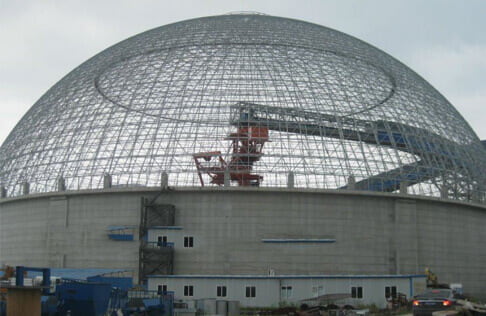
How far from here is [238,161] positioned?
45.7 m

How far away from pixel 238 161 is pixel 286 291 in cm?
994

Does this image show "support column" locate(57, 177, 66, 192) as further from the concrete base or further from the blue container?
the blue container

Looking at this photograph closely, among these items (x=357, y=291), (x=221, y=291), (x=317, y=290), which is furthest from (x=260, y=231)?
(x=357, y=291)

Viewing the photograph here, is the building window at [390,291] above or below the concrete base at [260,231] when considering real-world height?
below

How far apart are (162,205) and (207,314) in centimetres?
1155

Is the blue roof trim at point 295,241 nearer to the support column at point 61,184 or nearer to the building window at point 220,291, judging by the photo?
the building window at point 220,291

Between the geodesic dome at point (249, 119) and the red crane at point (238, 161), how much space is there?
379 mm

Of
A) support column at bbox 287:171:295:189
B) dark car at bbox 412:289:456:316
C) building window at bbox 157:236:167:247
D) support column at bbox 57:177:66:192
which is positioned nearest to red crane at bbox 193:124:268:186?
support column at bbox 287:171:295:189

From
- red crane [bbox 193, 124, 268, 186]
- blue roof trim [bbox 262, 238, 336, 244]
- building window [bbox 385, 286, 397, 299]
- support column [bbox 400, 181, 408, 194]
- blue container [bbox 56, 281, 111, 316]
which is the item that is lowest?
building window [bbox 385, 286, 397, 299]

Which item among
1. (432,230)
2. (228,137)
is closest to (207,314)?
(228,137)

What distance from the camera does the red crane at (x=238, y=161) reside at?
45500 millimetres

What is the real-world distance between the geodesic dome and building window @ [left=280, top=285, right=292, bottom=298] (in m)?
7.79

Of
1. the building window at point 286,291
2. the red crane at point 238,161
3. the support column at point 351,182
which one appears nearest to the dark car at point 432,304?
the building window at point 286,291

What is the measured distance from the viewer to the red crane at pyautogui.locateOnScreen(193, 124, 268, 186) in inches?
1791
